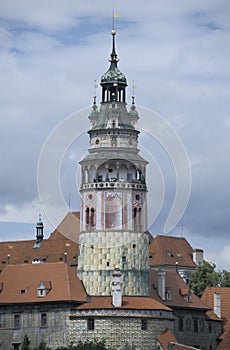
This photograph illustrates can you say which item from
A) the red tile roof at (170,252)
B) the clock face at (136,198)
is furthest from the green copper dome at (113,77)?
the red tile roof at (170,252)

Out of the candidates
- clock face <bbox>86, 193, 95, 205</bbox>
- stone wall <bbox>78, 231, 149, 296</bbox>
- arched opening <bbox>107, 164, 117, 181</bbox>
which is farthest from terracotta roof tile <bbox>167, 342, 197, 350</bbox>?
arched opening <bbox>107, 164, 117, 181</bbox>

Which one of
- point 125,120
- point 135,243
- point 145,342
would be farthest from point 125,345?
point 125,120

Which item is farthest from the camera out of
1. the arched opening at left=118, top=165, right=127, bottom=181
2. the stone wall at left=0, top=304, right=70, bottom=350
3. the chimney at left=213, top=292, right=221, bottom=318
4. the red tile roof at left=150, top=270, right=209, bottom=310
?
the chimney at left=213, top=292, right=221, bottom=318

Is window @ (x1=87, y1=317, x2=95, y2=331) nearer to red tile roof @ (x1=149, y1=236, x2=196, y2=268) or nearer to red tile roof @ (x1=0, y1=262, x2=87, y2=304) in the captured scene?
red tile roof @ (x1=0, y1=262, x2=87, y2=304)

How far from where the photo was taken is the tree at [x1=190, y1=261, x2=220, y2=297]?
136 m

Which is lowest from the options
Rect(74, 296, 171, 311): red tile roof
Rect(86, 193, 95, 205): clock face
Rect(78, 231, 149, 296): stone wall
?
Rect(74, 296, 171, 311): red tile roof

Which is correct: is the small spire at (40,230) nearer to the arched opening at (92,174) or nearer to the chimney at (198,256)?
the chimney at (198,256)

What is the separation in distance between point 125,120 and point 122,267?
12.7 m

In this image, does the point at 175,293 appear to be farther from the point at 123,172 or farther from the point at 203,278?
the point at 203,278

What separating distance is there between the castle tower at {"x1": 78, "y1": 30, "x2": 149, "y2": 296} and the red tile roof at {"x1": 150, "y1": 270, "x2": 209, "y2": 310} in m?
3.64

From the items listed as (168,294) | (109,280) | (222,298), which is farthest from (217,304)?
(109,280)

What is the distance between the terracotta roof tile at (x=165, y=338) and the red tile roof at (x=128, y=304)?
6.88ft

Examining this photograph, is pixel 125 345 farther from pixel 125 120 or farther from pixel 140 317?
pixel 125 120

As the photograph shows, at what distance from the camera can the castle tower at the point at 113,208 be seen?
375 feet
